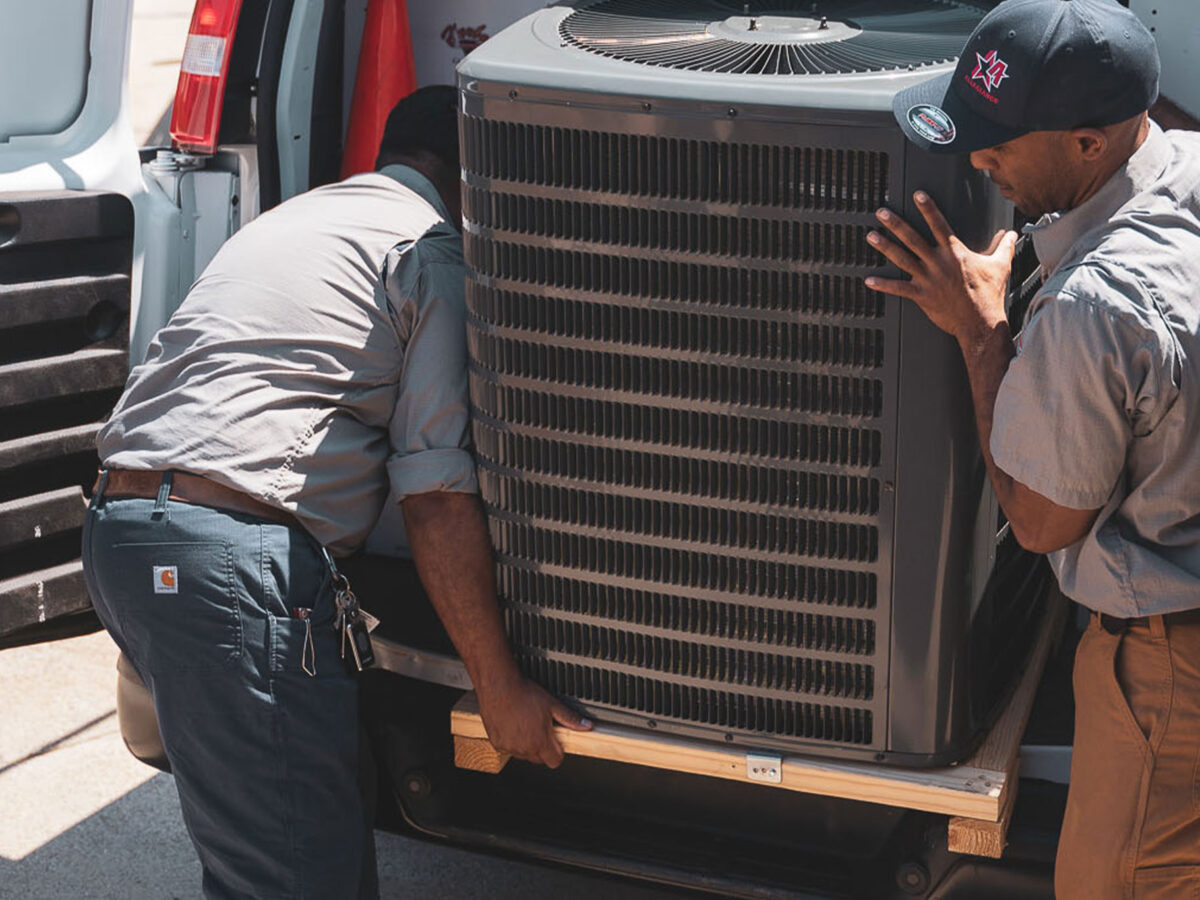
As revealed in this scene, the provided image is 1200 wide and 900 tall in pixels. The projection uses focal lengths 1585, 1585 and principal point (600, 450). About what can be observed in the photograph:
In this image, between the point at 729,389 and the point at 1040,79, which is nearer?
the point at 1040,79

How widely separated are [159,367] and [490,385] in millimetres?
668

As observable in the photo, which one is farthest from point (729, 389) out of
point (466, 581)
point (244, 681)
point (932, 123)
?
point (244, 681)

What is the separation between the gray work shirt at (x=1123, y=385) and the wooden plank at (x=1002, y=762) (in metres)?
0.40

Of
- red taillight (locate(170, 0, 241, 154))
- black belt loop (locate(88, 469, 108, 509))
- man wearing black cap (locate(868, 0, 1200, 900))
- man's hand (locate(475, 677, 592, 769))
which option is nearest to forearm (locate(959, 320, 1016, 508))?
man wearing black cap (locate(868, 0, 1200, 900))

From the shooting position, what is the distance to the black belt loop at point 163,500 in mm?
2697

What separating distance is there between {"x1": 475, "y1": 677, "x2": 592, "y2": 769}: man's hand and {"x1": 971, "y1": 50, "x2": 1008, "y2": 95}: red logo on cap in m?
1.20

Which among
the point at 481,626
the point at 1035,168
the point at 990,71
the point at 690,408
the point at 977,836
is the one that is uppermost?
the point at 990,71

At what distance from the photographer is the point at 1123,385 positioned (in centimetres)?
199

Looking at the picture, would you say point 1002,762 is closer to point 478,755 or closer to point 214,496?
point 478,755

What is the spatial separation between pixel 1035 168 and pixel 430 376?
1.06 metres

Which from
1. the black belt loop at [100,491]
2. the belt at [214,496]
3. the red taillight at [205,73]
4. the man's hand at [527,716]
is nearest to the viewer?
the man's hand at [527,716]

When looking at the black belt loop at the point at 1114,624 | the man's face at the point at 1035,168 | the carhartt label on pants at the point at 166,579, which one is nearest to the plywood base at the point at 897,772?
the black belt loop at the point at 1114,624

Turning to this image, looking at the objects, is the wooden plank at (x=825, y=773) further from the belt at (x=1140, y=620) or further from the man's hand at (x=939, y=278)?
the man's hand at (x=939, y=278)

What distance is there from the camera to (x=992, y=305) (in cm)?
215
